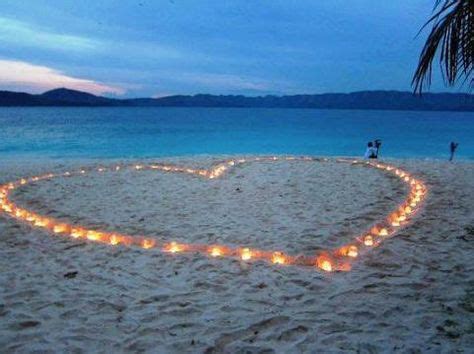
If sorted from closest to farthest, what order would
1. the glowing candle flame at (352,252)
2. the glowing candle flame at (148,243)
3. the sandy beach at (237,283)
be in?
1. the sandy beach at (237,283)
2. the glowing candle flame at (352,252)
3. the glowing candle flame at (148,243)

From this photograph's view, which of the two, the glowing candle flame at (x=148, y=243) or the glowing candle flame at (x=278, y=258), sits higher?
the glowing candle flame at (x=278, y=258)

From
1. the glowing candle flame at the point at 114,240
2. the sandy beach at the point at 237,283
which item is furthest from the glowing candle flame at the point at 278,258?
the glowing candle flame at the point at 114,240

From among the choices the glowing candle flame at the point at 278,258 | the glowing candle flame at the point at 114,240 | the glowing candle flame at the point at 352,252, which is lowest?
the glowing candle flame at the point at 114,240

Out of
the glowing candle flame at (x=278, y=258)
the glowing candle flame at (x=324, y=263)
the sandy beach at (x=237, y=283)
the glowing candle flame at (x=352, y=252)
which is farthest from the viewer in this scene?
the glowing candle flame at (x=352, y=252)

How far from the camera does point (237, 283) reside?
4957 mm

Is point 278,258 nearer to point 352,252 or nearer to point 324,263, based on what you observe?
point 324,263

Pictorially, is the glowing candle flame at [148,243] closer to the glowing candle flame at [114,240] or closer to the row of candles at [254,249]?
the row of candles at [254,249]

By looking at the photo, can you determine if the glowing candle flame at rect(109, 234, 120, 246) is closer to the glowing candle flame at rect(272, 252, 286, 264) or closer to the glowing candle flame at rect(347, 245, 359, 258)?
the glowing candle flame at rect(272, 252, 286, 264)

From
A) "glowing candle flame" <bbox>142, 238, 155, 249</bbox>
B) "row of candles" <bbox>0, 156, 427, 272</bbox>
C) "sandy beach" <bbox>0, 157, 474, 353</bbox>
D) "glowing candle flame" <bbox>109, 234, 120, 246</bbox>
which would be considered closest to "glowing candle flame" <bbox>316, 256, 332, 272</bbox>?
"row of candles" <bbox>0, 156, 427, 272</bbox>

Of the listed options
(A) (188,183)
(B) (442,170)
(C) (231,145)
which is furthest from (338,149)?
(A) (188,183)

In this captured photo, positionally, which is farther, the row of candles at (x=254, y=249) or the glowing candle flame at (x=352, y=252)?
the glowing candle flame at (x=352, y=252)

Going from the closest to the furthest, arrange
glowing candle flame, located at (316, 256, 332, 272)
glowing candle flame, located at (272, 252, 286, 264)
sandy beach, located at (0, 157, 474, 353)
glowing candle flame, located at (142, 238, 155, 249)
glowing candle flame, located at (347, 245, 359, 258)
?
sandy beach, located at (0, 157, 474, 353) < glowing candle flame, located at (316, 256, 332, 272) < glowing candle flame, located at (272, 252, 286, 264) < glowing candle flame, located at (347, 245, 359, 258) < glowing candle flame, located at (142, 238, 155, 249)

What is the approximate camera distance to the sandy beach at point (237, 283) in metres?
3.85

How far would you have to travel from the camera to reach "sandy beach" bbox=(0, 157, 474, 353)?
3.85 m
